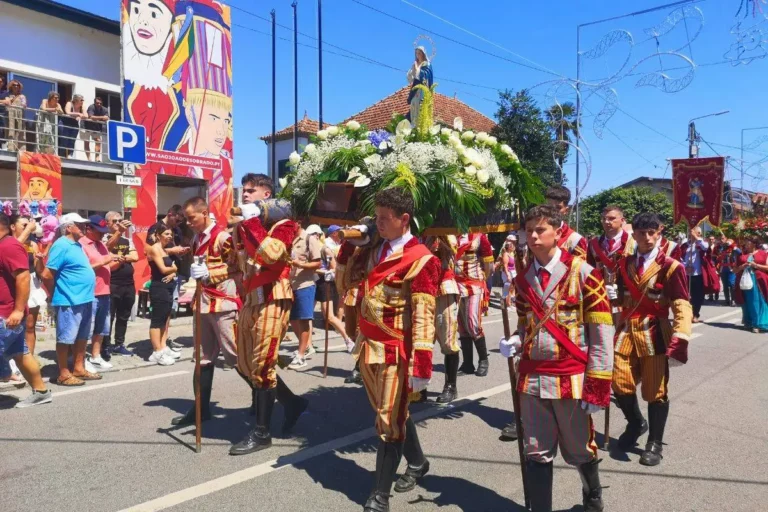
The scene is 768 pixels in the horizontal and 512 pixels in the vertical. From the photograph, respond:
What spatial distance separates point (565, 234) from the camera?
4.98m

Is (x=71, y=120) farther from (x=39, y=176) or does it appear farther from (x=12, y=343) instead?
(x=12, y=343)

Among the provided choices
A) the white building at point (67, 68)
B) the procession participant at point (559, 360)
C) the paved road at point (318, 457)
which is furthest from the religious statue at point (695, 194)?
the procession participant at point (559, 360)

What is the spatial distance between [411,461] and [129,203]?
9515mm

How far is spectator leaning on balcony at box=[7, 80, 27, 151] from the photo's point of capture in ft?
44.3

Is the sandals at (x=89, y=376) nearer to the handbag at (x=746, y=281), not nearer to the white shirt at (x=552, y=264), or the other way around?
the white shirt at (x=552, y=264)

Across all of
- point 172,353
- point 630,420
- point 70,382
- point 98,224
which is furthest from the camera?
point 172,353

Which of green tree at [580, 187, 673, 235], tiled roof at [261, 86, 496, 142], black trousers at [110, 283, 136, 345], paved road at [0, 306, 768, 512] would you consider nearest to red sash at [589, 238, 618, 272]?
paved road at [0, 306, 768, 512]

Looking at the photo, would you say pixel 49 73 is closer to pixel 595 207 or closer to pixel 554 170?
pixel 554 170

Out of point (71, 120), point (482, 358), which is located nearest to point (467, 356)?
point (482, 358)

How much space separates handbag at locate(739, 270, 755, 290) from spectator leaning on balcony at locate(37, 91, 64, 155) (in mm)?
15432

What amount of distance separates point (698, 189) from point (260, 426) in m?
16.8

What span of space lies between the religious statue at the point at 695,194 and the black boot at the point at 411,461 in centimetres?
1630

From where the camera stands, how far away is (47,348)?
8656mm

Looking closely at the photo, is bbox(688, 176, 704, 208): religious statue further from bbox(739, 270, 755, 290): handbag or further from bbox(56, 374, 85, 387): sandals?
bbox(56, 374, 85, 387): sandals
